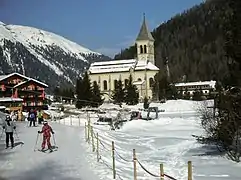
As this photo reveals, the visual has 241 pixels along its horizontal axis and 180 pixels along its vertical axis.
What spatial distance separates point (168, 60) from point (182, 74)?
12470mm

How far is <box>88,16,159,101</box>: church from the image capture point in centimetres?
12488

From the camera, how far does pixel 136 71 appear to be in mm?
128625

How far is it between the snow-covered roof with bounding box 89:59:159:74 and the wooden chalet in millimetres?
42017

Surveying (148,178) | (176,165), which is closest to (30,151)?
(176,165)

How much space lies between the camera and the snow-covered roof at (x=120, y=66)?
129 m

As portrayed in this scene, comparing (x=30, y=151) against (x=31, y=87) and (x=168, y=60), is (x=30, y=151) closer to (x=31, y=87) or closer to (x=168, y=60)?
(x=31, y=87)

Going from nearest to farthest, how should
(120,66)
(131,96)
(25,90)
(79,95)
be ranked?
(25,90)
(131,96)
(79,95)
(120,66)

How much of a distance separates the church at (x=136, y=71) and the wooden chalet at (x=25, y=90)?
116ft

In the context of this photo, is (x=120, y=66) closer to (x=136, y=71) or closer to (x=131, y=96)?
(x=136, y=71)

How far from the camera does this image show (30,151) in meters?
22.3

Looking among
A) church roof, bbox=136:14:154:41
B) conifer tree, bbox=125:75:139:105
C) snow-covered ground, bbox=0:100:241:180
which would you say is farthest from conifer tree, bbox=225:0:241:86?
church roof, bbox=136:14:154:41

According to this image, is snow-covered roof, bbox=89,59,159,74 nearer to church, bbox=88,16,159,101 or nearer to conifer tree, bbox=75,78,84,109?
church, bbox=88,16,159,101

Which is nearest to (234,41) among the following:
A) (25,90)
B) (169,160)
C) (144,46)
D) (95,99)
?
(169,160)

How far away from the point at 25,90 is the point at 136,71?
1927 inches
